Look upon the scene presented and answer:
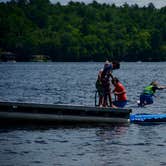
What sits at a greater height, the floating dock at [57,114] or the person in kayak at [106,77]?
the person in kayak at [106,77]

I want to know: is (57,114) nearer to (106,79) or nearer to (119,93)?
(106,79)

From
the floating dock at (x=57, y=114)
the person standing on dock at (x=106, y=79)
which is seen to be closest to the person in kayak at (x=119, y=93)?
the person standing on dock at (x=106, y=79)

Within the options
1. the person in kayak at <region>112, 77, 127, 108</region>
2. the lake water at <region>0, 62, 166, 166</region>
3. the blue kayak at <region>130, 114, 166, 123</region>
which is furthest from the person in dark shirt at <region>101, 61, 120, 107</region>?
the lake water at <region>0, 62, 166, 166</region>

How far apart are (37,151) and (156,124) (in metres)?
8.73

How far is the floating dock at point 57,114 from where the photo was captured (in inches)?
1135

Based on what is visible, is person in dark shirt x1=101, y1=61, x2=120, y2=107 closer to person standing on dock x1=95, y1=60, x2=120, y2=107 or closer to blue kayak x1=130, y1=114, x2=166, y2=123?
person standing on dock x1=95, y1=60, x2=120, y2=107

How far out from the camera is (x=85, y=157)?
2308 centimetres

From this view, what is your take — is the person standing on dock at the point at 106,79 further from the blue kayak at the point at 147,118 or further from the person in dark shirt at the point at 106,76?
the blue kayak at the point at 147,118

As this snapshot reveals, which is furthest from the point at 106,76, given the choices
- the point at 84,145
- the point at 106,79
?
the point at 84,145

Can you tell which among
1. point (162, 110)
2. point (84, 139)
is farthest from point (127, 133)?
point (162, 110)

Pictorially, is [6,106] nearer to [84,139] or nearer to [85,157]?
[84,139]

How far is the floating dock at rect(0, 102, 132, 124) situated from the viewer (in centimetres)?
2883

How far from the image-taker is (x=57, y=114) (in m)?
29.3

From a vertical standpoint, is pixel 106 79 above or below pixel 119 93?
above
